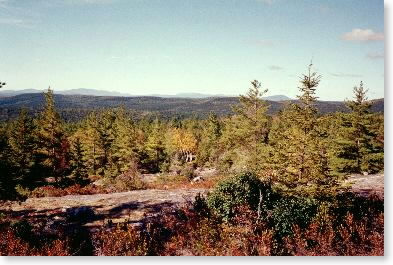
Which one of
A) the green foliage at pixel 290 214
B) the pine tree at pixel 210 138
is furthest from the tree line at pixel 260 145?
the pine tree at pixel 210 138

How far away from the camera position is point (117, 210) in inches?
471

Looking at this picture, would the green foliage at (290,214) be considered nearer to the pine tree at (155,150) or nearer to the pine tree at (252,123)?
the pine tree at (252,123)

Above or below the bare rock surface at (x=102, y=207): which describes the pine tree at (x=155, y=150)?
below

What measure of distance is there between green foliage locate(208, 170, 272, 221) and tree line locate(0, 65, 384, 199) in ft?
2.15

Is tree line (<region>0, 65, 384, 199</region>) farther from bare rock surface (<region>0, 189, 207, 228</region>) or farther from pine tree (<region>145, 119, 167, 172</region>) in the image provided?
bare rock surface (<region>0, 189, 207, 228</region>)

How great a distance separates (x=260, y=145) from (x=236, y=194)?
8.96m

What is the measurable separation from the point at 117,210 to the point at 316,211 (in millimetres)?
6843

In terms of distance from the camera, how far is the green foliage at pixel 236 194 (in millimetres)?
9578

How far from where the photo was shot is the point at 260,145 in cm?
1838

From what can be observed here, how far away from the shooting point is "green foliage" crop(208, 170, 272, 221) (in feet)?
31.4

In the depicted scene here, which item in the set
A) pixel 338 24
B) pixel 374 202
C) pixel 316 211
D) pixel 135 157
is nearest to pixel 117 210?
pixel 316 211

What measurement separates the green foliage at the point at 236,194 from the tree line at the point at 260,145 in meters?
0.65

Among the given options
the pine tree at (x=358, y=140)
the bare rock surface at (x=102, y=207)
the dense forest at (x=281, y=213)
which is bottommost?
the bare rock surface at (x=102, y=207)

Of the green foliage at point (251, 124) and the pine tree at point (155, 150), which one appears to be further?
the pine tree at point (155, 150)
